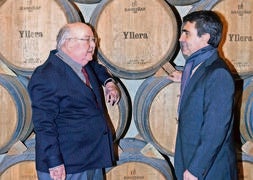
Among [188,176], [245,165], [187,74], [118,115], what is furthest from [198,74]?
[245,165]

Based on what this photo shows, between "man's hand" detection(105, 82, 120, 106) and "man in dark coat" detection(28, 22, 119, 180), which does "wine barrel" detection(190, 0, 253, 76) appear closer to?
"man's hand" detection(105, 82, 120, 106)

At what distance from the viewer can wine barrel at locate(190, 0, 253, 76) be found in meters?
3.14

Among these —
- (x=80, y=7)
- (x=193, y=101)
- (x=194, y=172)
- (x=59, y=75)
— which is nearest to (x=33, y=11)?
(x=80, y=7)

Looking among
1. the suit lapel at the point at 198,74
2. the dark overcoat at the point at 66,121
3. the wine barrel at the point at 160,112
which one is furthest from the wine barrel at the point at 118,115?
the suit lapel at the point at 198,74

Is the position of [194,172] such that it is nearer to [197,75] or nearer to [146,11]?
[197,75]

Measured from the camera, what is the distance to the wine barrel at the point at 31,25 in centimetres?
304

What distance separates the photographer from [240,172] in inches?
126

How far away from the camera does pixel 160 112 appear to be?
3.13m

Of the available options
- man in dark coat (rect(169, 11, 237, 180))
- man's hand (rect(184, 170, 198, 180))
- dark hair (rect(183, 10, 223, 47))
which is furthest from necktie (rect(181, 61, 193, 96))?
man's hand (rect(184, 170, 198, 180))

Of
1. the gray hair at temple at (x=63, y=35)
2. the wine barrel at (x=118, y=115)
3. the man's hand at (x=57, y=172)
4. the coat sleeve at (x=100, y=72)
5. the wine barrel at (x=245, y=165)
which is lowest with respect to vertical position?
the wine barrel at (x=245, y=165)

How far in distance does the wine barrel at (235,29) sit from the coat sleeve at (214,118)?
0.96 m

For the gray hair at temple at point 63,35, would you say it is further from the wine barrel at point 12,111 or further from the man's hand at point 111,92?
the wine barrel at point 12,111

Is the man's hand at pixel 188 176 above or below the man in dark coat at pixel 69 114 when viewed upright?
below

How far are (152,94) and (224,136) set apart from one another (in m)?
0.92
